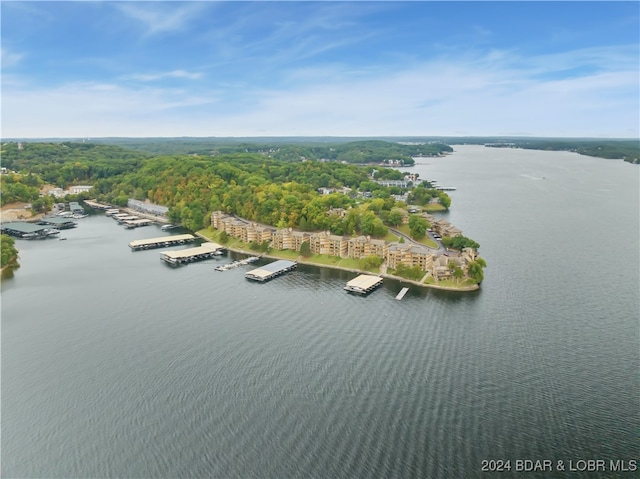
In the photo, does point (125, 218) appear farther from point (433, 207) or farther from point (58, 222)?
point (433, 207)

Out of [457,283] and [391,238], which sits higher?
[391,238]

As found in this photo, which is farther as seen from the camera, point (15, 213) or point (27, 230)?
point (15, 213)

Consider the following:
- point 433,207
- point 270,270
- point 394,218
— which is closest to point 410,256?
point 270,270

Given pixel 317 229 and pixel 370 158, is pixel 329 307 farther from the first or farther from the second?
pixel 370 158

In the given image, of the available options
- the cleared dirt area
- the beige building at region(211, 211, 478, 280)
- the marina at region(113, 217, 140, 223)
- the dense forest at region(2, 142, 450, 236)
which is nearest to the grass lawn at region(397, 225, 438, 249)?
the dense forest at region(2, 142, 450, 236)

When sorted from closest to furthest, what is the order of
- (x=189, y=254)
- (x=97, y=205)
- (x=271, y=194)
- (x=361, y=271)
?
(x=361, y=271) → (x=189, y=254) → (x=271, y=194) → (x=97, y=205)

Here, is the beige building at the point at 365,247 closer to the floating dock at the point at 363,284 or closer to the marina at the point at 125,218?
the floating dock at the point at 363,284

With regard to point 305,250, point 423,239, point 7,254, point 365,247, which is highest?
point 365,247
